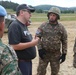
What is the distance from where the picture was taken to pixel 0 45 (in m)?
1.90

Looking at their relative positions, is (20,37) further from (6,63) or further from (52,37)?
(6,63)

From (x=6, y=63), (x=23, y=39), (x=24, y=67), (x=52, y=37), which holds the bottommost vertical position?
(x=24, y=67)

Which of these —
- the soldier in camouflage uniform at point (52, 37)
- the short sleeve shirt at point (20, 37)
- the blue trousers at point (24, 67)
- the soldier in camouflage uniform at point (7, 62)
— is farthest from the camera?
the soldier in camouflage uniform at point (52, 37)

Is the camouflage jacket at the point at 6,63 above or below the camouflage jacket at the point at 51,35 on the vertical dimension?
above

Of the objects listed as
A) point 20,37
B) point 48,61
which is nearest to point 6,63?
point 20,37

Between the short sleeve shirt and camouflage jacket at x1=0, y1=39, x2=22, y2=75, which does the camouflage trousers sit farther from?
camouflage jacket at x1=0, y1=39, x2=22, y2=75

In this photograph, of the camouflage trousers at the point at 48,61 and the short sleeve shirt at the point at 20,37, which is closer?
the short sleeve shirt at the point at 20,37

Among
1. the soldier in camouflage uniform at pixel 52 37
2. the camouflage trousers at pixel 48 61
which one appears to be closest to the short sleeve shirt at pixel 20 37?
the soldier in camouflage uniform at pixel 52 37

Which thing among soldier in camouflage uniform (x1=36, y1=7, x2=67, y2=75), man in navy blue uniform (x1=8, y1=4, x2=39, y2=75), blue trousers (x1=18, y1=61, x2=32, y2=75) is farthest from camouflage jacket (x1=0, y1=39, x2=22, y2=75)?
soldier in camouflage uniform (x1=36, y1=7, x2=67, y2=75)

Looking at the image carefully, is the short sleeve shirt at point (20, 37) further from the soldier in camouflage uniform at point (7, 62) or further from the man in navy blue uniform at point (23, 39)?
the soldier in camouflage uniform at point (7, 62)

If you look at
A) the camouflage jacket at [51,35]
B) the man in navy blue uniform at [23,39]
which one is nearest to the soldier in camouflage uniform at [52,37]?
→ the camouflage jacket at [51,35]

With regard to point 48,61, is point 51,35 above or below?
above

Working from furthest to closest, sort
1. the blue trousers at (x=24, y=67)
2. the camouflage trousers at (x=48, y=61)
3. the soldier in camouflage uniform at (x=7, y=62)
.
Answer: the camouflage trousers at (x=48, y=61), the blue trousers at (x=24, y=67), the soldier in camouflage uniform at (x=7, y=62)

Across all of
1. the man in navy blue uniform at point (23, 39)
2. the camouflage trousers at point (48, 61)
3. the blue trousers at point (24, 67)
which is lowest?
the camouflage trousers at point (48, 61)
